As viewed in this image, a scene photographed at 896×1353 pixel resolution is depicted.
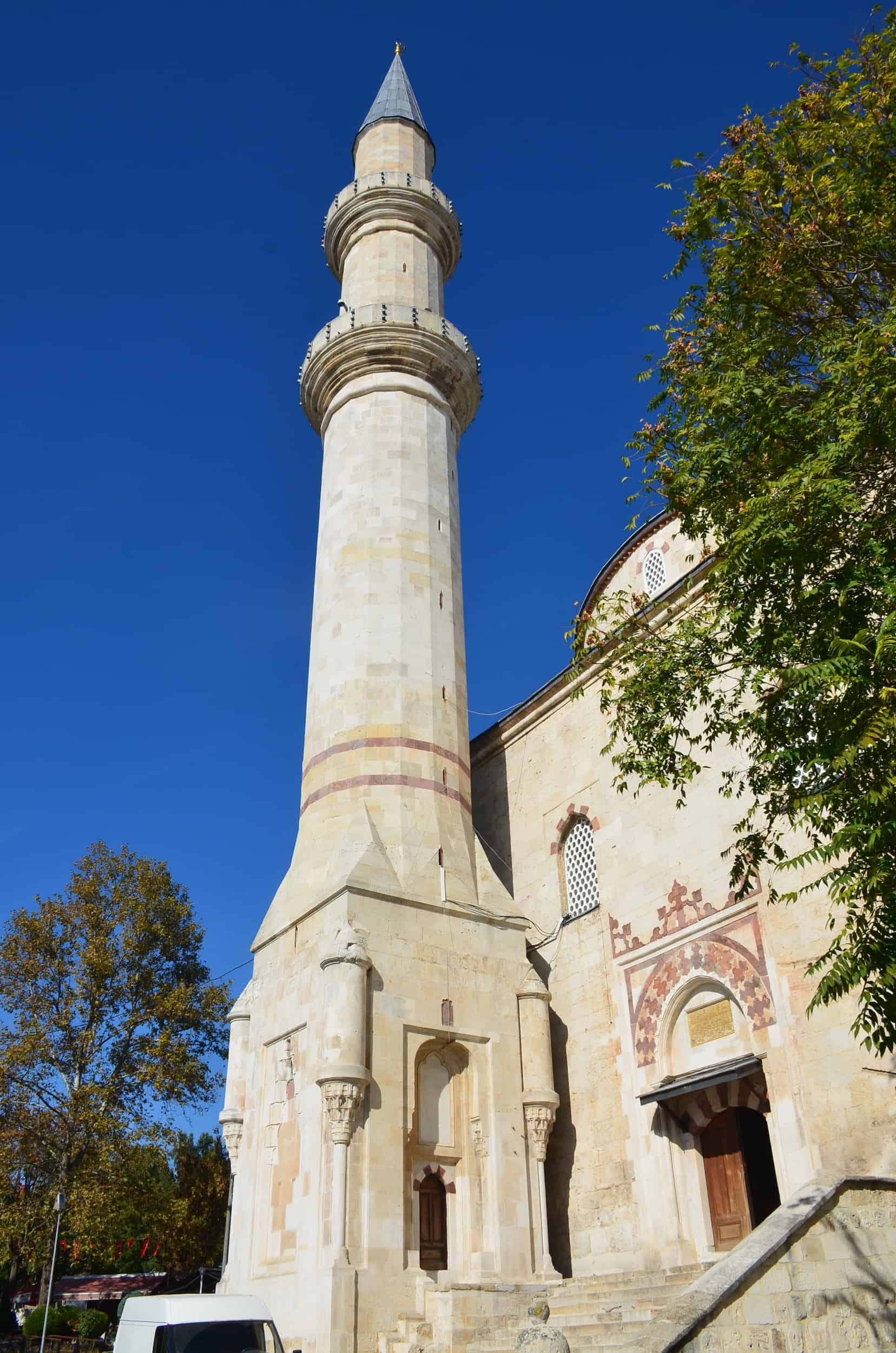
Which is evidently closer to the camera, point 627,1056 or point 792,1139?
point 792,1139

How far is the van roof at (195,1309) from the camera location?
942 centimetres

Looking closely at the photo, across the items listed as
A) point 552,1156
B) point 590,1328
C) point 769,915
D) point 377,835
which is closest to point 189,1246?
point 552,1156

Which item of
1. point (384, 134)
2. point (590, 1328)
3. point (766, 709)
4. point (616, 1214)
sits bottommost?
point (590, 1328)

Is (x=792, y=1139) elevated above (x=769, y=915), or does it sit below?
below

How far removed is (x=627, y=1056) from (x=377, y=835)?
462 centimetres

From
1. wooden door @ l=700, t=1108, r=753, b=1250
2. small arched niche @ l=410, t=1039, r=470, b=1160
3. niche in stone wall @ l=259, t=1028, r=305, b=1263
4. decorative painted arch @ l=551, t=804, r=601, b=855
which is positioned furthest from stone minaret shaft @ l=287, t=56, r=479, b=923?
wooden door @ l=700, t=1108, r=753, b=1250

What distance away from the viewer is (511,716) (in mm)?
19188

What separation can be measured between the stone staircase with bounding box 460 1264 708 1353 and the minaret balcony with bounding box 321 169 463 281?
18.9 m

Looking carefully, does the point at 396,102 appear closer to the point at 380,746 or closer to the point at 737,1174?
the point at 380,746

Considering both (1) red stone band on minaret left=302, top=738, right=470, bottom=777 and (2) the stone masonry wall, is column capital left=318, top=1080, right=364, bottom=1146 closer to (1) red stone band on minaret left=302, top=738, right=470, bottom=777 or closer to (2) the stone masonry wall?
(2) the stone masonry wall

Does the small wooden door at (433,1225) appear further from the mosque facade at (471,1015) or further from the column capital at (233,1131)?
the column capital at (233,1131)

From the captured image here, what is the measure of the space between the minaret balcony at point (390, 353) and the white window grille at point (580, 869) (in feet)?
28.3

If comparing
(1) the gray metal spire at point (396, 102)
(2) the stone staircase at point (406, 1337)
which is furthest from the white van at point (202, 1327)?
(1) the gray metal spire at point (396, 102)

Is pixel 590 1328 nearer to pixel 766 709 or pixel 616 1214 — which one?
pixel 616 1214
